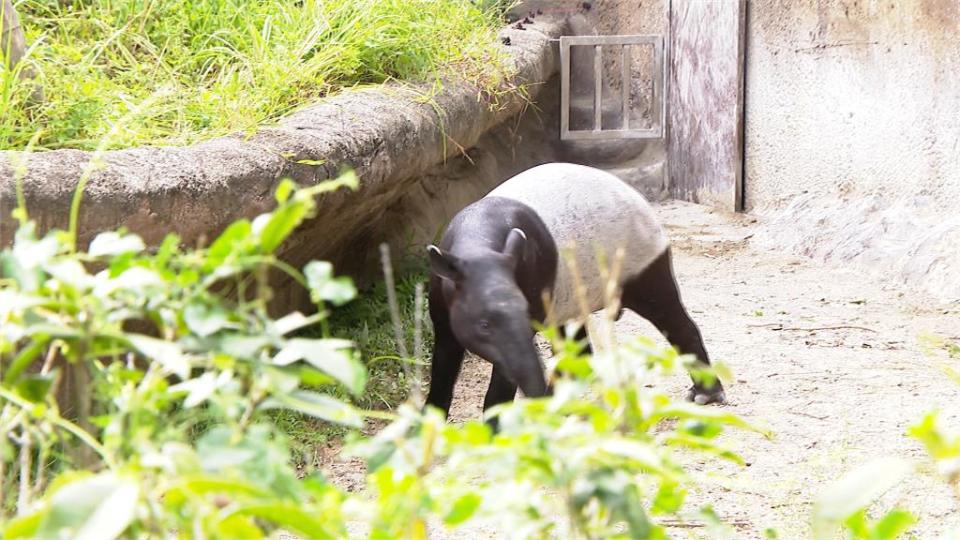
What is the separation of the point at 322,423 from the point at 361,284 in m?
1.59

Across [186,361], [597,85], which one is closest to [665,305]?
[186,361]

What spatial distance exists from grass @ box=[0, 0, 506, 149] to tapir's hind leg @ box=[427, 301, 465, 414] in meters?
1.10

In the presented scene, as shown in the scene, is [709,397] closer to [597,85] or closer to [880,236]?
[880,236]

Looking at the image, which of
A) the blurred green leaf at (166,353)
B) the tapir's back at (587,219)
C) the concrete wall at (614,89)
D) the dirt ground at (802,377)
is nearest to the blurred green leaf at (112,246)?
the blurred green leaf at (166,353)

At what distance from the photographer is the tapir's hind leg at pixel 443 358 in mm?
4203

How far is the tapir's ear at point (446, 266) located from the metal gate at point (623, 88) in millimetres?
6557

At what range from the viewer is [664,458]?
1070mm

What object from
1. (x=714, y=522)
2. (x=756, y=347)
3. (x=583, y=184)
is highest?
(x=714, y=522)

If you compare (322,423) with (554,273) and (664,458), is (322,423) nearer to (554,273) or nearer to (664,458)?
(554,273)

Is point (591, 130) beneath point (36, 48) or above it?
beneath

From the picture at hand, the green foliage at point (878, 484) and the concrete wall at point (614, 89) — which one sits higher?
the green foliage at point (878, 484)

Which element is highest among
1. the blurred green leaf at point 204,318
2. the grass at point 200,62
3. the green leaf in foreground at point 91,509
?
the blurred green leaf at point 204,318

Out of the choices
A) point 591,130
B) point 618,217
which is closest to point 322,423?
point 618,217

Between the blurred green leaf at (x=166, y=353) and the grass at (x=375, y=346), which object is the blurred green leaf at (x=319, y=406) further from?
the grass at (x=375, y=346)
